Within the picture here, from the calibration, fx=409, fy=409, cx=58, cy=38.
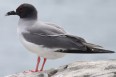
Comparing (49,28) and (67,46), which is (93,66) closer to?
(67,46)

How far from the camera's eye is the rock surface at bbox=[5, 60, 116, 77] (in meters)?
9.15

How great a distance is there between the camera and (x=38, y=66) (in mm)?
10969

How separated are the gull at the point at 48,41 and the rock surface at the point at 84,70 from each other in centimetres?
39

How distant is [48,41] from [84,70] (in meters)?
1.21

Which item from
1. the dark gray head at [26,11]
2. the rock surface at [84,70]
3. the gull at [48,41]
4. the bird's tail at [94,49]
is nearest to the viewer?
the rock surface at [84,70]

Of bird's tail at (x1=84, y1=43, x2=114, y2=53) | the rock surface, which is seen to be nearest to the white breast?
the rock surface

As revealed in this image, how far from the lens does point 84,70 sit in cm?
966

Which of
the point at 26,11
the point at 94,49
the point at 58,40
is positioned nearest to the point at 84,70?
the point at 94,49

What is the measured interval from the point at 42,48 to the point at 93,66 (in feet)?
4.41

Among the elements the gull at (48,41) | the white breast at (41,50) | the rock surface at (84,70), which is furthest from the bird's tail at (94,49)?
the white breast at (41,50)

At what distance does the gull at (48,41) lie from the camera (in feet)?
32.0

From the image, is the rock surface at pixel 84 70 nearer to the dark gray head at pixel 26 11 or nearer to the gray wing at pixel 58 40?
the gray wing at pixel 58 40

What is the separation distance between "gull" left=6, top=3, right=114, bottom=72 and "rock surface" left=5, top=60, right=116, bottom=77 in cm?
39

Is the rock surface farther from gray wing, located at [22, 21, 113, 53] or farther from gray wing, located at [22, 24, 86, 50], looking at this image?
gray wing, located at [22, 24, 86, 50]
